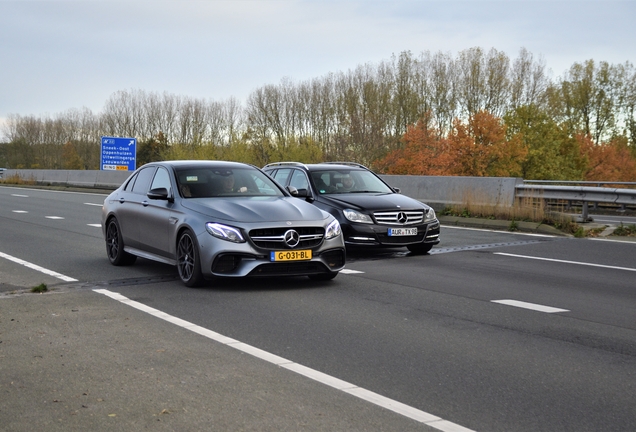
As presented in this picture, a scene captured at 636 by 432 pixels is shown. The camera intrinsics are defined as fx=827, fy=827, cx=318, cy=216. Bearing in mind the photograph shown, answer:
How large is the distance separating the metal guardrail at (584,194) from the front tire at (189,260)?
38.7 feet

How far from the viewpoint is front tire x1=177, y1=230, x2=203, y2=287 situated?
9.72m

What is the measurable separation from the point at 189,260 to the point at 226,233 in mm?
736

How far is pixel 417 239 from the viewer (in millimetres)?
13320

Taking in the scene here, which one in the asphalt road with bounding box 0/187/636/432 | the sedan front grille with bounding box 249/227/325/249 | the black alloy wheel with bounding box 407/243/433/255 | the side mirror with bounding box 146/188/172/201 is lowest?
the asphalt road with bounding box 0/187/636/432

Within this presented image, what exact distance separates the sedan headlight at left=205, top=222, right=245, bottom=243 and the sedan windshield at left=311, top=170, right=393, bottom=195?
472 cm

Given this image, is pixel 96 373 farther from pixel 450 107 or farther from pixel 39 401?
pixel 450 107

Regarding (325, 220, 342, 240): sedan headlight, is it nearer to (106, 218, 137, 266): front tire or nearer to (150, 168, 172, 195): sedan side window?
(150, 168, 172, 195): sedan side window

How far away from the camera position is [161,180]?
37.3 feet

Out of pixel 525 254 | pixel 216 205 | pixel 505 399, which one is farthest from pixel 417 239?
pixel 505 399

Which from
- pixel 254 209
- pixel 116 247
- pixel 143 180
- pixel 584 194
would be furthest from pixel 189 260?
pixel 584 194

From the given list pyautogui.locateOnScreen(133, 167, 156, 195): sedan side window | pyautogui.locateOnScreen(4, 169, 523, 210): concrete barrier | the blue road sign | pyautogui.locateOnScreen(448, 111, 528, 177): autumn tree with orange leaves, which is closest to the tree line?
pyautogui.locateOnScreen(448, 111, 528, 177): autumn tree with orange leaves

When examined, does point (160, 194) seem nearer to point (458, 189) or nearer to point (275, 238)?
Answer: point (275, 238)

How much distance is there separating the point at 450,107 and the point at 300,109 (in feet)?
57.2

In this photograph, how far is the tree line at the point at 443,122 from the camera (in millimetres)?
70812
